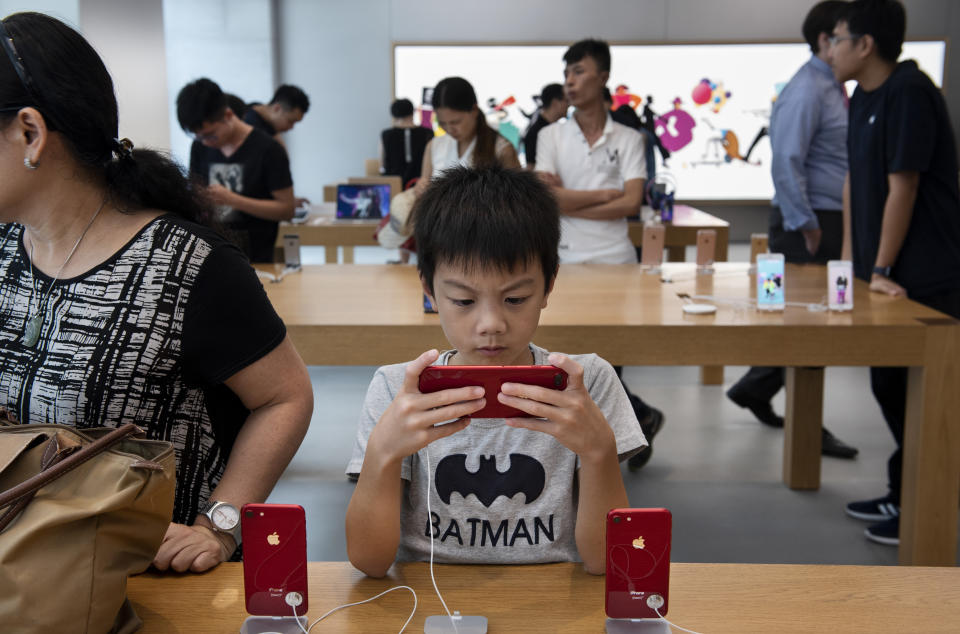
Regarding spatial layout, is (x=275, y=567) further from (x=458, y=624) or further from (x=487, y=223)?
(x=487, y=223)

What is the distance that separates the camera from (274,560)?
0.92 metres

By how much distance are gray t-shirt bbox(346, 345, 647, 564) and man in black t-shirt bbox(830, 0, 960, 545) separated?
1827 mm

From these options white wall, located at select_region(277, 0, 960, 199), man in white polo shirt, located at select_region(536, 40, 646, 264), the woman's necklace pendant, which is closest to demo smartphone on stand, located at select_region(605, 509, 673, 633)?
the woman's necklace pendant

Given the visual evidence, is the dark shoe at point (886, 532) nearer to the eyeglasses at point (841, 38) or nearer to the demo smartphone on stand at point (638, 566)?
the eyeglasses at point (841, 38)

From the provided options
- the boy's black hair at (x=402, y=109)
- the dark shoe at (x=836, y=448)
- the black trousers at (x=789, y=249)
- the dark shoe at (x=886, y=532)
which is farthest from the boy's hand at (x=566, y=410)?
the boy's black hair at (x=402, y=109)

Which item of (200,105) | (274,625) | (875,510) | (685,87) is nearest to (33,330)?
(274,625)

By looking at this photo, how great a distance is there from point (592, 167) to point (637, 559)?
8.91 ft

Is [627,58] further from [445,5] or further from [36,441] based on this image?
[36,441]

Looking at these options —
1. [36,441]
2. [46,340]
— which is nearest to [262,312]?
[46,340]

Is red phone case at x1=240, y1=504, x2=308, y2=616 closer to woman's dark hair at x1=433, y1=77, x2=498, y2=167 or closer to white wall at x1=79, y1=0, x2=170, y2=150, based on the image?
woman's dark hair at x1=433, y1=77, x2=498, y2=167

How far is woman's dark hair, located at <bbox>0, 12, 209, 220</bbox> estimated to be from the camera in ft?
3.61

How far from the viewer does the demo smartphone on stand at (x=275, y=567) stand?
0.91 metres

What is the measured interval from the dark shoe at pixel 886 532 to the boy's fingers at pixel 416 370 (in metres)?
2.31

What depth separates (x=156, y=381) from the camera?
4.00 ft
